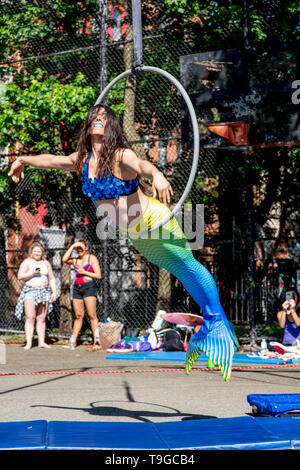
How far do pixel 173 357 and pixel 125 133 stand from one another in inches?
168

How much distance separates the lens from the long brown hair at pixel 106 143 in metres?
4.76

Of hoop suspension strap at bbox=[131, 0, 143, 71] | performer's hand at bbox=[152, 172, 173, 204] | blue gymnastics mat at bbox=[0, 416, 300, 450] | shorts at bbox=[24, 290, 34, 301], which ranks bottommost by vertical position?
blue gymnastics mat at bbox=[0, 416, 300, 450]

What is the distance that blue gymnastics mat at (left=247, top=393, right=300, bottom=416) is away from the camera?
15.3 feet

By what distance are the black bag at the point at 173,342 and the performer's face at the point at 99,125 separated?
585 centimetres

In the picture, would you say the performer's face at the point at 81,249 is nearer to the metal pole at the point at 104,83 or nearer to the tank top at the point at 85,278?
the tank top at the point at 85,278

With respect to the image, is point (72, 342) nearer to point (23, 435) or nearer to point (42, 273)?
point (42, 273)

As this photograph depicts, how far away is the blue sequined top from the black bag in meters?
5.63

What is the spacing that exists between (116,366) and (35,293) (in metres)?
2.37

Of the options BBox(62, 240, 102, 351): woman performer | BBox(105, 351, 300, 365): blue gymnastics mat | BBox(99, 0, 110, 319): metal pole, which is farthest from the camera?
BBox(99, 0, 110, 319): metal pole

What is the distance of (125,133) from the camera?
38.4 feet

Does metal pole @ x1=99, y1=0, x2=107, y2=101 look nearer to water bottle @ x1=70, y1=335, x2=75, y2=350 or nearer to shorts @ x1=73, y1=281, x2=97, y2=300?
shorts @ x1=73, y1=281, x2=97, y2=300

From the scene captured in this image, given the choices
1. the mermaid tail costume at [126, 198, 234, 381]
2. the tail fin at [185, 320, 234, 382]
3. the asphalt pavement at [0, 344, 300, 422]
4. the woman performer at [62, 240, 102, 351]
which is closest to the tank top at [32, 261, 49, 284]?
the woman performer at [62, 240, 102, 351]
